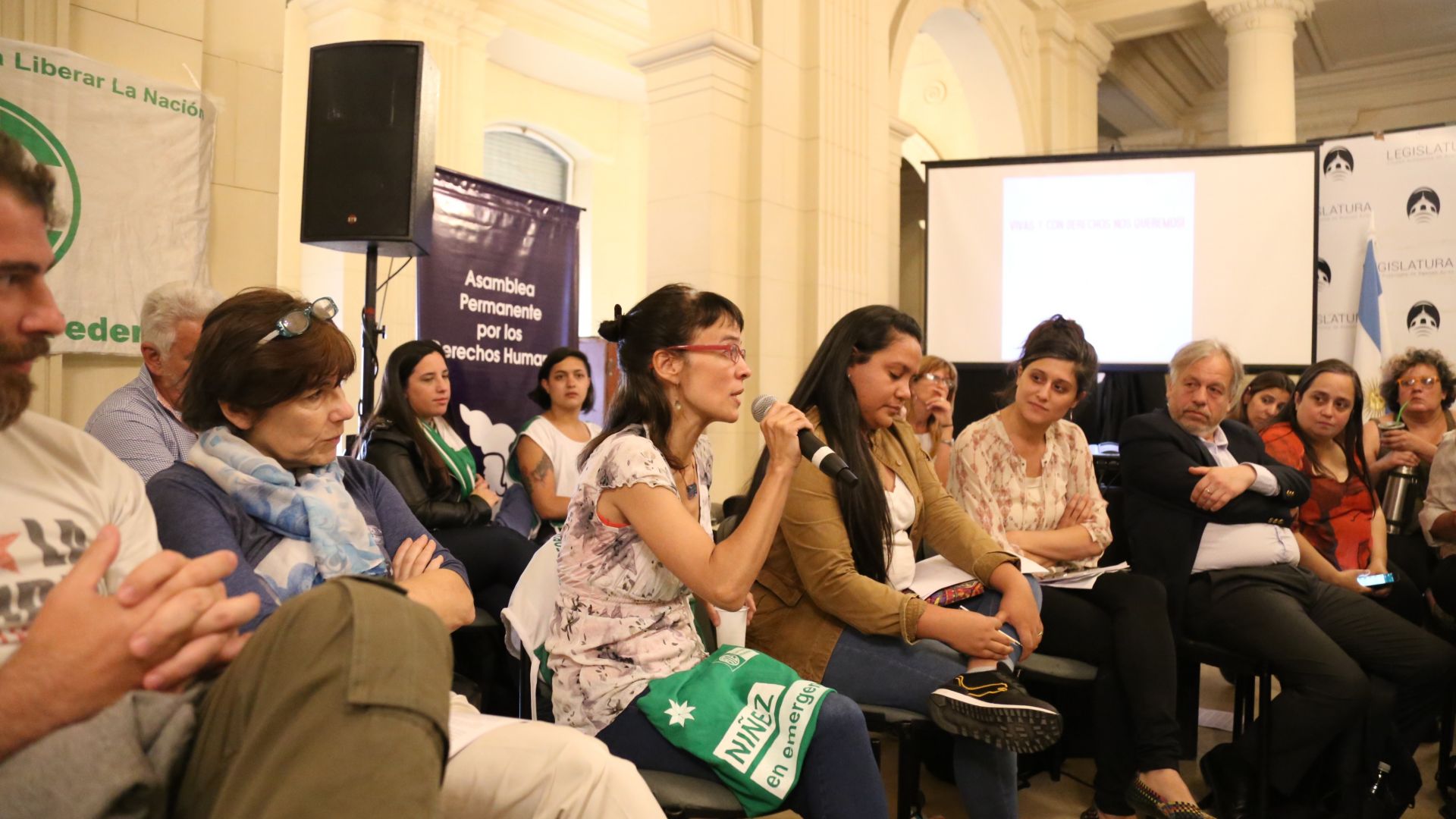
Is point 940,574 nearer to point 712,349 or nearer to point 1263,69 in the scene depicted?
point 712,349

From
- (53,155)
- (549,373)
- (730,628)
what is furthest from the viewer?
(549,373)

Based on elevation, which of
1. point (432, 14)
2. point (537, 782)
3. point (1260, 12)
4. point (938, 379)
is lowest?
point (537, 782)

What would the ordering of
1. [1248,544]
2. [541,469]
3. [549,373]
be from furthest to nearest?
[549,373], [541,469], [1248,544]

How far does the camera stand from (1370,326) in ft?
18.5

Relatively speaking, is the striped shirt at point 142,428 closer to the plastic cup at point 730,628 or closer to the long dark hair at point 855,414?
the plastic cup at point 730,628

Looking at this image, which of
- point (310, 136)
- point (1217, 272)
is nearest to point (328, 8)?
point (310, 136)

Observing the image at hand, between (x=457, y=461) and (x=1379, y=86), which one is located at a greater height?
(x=1379, y=86)

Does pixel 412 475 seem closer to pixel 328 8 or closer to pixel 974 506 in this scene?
pixel 974 506

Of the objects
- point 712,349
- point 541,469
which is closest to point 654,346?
point 712,349

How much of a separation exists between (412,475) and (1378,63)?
11011mm

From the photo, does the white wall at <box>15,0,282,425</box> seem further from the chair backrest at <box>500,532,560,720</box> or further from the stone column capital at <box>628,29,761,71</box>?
the stone column capital at <box>628,29,761,71</box>

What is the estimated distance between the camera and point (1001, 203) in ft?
18.0

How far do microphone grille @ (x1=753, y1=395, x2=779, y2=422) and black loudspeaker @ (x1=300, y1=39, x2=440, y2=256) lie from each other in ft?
5.85

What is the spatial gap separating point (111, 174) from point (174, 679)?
2380 mm
